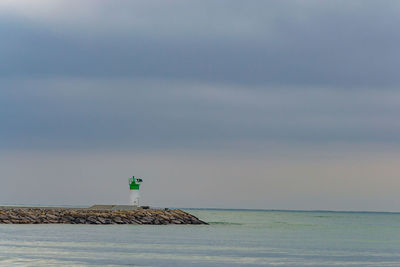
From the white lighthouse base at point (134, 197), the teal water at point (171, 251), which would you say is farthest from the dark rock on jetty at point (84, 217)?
the teal water at point (171, 251)

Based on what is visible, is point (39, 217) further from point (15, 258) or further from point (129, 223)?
point (15, 258)

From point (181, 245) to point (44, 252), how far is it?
11.9m

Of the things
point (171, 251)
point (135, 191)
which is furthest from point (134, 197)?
point (171, 251)

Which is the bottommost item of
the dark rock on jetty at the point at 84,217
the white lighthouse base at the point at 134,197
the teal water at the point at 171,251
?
the teal water at the point at 171,251

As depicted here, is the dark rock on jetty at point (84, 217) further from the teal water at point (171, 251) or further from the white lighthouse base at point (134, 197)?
the teal water at point (171, 251)

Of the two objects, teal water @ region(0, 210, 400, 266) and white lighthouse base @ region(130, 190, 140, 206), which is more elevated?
white lighthouse base @ region(130, 190, 140, 206)

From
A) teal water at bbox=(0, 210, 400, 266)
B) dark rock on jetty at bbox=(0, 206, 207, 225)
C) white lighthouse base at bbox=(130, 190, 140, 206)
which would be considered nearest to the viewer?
teal water at bbox=(0, 210, 400, 266)

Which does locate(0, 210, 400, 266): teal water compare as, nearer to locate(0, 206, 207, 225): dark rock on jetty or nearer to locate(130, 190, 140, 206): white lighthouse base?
locate(0, 206, 207, 225): dark rock on jetty

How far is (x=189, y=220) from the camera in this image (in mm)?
93312

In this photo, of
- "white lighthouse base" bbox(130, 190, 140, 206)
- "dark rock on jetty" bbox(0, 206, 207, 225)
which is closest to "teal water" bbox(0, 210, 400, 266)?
"dark rock on jetty" bbox(0, 206, 207, 225)

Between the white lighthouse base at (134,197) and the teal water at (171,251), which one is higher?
the white lighthouse base at (134,197)

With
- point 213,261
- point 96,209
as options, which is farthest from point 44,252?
point 96,209

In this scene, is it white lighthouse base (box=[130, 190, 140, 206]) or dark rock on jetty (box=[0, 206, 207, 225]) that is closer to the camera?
dark rock on jetty (box=[0, 206, 207, 225])

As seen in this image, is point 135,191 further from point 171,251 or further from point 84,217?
point 171,251
